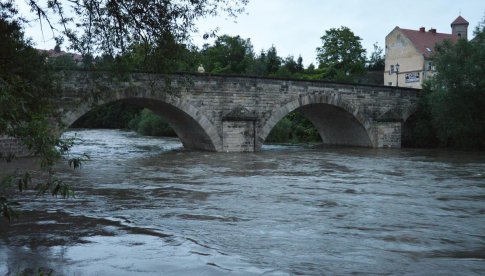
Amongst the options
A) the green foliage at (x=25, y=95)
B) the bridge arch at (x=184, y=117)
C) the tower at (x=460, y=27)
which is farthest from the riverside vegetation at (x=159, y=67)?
the tower at (x=460, y=27)

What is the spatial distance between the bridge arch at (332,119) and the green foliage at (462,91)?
334 cm

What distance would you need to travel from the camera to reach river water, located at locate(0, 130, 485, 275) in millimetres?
5082

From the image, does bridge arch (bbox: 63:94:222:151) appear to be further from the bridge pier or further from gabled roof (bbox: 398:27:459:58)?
gabled roof (bbox: 398:27:459:58)

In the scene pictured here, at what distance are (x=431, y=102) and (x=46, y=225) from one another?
19.7 m

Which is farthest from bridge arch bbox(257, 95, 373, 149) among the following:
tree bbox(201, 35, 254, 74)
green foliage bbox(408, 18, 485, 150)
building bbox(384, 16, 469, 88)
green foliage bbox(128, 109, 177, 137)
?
tree bbox(201, 35, 254, 74)

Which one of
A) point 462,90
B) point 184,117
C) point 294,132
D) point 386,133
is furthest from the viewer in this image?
point 294,132

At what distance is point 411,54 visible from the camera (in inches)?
1754

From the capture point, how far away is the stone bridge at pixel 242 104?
17172 millimetres

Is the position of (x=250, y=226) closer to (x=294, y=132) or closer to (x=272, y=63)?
(x=294, y=132)

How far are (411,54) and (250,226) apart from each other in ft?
135

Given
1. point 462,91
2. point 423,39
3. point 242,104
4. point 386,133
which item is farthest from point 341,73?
point 242,104

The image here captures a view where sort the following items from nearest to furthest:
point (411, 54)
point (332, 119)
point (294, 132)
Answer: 1. point (332, 119)
2. point (294, 132)
3. point (411, 54)

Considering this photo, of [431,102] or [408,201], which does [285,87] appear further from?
[408,201]

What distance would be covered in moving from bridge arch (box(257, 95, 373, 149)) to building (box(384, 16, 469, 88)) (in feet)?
59.5
